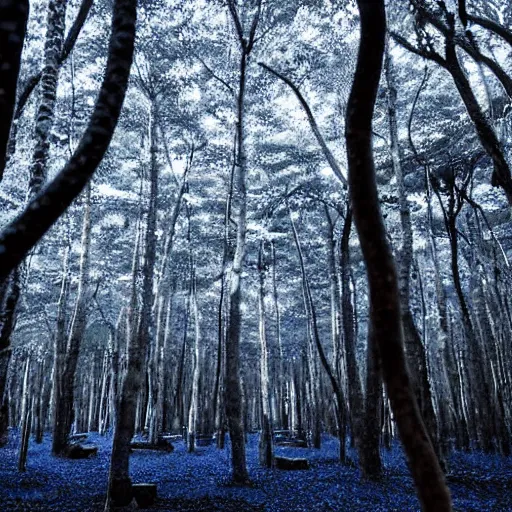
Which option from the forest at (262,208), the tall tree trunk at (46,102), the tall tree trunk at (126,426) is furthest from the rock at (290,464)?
the tall tree trunk at (46,102)

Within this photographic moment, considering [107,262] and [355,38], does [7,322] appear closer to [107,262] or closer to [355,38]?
[355,38]

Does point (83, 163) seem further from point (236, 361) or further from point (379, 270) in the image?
point (236, 361)

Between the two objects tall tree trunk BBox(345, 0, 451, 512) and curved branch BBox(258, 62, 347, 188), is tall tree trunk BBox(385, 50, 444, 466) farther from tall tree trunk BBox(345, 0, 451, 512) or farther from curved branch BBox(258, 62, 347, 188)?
tall tree trunk BBox(345, 0, 451, 512)

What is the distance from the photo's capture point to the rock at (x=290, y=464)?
10.0m

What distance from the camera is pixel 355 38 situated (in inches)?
440

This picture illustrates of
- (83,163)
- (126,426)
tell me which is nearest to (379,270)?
(83,163)

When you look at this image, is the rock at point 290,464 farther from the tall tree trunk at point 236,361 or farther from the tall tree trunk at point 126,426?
the tall tree trunk at point 126,426

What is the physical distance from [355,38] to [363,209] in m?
11.4

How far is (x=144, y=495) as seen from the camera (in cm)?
593

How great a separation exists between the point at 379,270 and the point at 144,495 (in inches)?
232

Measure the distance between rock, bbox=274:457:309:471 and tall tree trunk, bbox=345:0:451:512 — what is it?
9.66 m

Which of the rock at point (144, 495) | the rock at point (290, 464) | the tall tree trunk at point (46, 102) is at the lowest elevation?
the rock at point (290, 464)

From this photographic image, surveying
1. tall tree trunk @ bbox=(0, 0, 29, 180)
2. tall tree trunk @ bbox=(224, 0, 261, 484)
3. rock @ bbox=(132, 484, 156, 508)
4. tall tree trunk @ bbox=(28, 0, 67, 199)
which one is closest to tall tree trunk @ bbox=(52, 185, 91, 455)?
tall tree trunk @ bbox=(224, 0, 261, 484)

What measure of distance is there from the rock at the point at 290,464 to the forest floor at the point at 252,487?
233 millimetres
